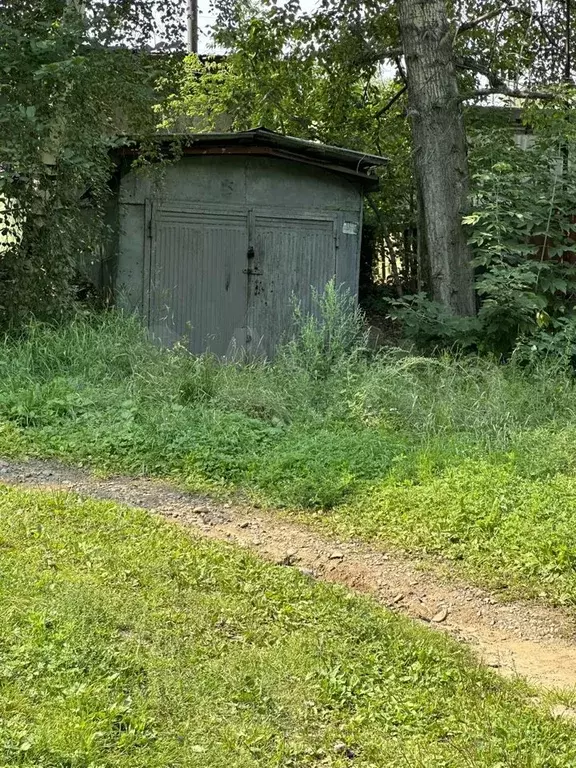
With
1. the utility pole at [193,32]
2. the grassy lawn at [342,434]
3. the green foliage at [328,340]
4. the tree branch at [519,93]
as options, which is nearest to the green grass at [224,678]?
the grassy lawn at [342,434]

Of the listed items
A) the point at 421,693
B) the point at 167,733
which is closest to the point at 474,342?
the point at 421,693

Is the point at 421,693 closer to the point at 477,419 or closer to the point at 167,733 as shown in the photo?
the point at 167,733

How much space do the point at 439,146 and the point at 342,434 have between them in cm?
498

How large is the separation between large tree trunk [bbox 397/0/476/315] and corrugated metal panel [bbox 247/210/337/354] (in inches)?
53.0

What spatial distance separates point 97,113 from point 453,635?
274 inches

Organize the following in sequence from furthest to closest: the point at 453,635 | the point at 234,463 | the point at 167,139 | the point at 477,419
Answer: the point at 167,139
the point at 477,419
the point at 234,463
the point at 453,635

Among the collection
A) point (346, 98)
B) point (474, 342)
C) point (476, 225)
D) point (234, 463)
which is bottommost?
point (234, 463)

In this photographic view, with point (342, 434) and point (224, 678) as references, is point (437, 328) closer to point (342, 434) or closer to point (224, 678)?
point (342, 434)

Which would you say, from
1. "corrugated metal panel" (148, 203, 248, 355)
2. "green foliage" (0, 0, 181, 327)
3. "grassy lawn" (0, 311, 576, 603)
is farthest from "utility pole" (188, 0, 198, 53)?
"grassy lawn" (0, 311, 576, 603)

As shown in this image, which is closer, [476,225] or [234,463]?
[234,463]

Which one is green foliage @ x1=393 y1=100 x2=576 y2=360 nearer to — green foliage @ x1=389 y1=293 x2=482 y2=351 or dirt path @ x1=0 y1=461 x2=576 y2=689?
green foliage @ x1=389 y1=293 x2=482 y2=351

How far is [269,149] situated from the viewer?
9.58 metres

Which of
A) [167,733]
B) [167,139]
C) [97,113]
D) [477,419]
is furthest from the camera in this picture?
[167,139]

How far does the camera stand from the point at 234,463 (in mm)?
5602
